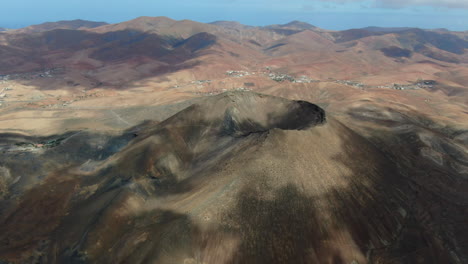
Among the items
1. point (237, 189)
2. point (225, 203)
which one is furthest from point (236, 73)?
point (225, 203)

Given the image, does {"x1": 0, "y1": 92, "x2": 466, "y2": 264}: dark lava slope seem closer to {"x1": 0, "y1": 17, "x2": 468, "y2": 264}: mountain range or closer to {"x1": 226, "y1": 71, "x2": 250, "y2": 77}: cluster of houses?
{"x1": 0, "y1": 17, "x2": 468, "y2": 264}: mountain range

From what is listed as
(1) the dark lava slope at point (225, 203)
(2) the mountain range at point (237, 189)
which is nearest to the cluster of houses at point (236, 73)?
(2) the mountain range at point (237, 189)

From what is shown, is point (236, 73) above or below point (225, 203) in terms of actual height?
below

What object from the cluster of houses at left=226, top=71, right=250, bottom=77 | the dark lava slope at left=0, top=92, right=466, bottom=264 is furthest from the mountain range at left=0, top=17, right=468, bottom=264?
the cluster of houses at left=226, top=71, right=250, bottom=77

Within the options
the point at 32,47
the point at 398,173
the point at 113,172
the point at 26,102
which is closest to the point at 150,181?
the point at 113,172

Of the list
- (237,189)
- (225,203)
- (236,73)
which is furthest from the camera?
(236,73)

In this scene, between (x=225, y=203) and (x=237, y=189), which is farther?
(x=237, y=189)

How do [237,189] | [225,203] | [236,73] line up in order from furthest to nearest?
[236,73]
[237,189]
[225,203]

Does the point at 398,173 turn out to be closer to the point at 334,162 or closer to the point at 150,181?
the point at 334,162

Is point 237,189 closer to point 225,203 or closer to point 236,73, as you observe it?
point 225,203
